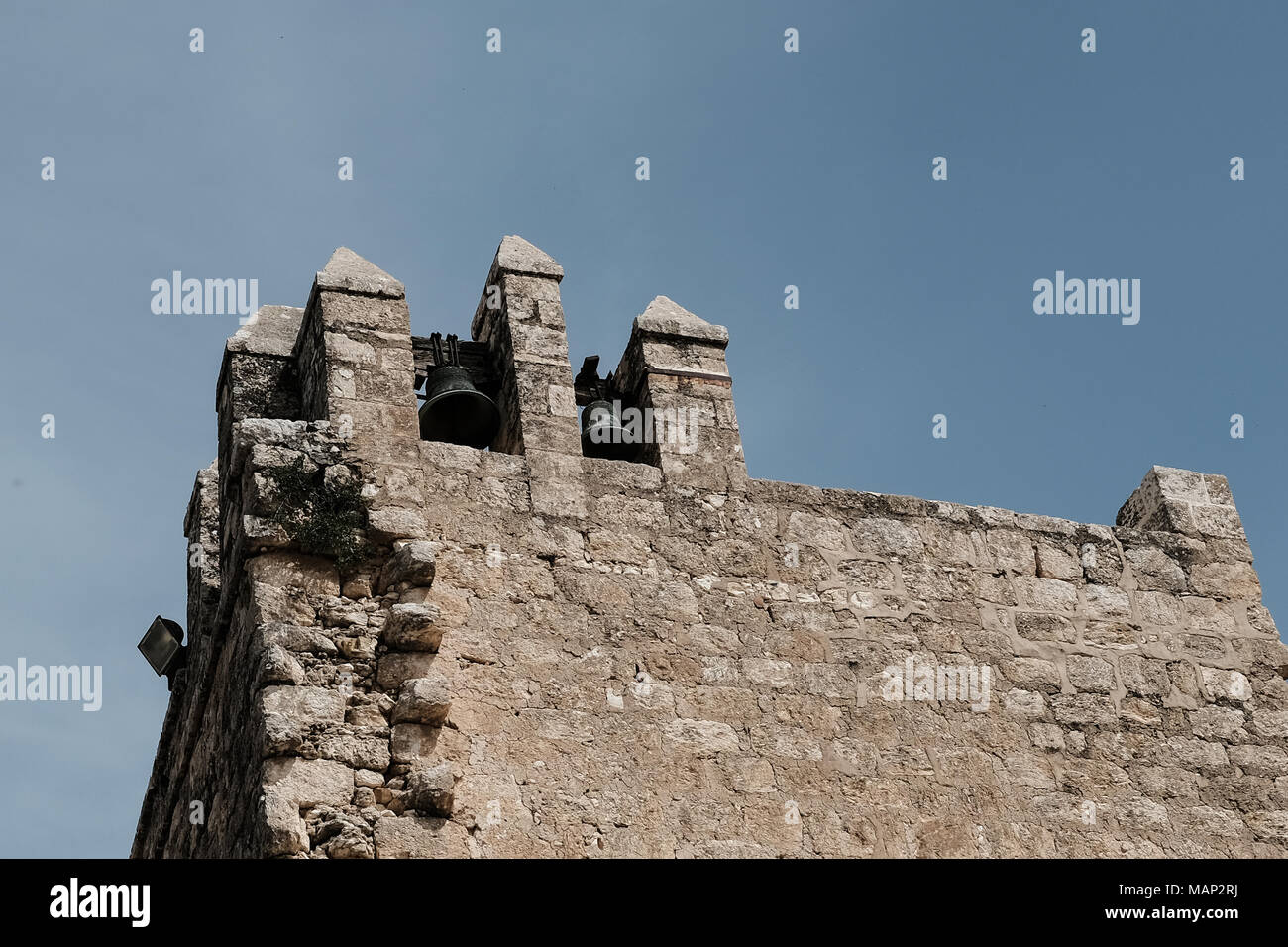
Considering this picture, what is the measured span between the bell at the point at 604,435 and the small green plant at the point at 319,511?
1.22m

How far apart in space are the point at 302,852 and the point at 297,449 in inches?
64.4

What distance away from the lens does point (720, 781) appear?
21.5ft

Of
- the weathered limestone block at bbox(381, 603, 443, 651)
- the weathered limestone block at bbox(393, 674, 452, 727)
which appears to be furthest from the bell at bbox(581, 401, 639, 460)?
the weathered limestone block at bbox(393, 674, 452, 727)

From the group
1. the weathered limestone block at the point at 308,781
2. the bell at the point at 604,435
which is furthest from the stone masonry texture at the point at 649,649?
the bell at the point at 604,435

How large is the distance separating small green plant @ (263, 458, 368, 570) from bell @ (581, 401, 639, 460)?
1217 millimetres

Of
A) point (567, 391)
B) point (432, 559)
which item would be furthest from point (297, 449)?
point (567, 391)

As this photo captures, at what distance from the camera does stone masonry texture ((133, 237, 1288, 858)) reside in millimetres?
6219

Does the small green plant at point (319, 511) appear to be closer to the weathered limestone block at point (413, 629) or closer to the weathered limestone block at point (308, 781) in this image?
the weathered limestone block at point (413, 629)

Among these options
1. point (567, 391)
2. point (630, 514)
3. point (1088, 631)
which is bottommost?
point (1088, 631)

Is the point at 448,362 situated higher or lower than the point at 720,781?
higher

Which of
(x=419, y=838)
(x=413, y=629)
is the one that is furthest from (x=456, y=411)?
(x=419, y=838)

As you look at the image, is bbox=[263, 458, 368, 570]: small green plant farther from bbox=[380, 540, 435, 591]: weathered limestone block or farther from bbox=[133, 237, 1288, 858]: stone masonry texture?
bbox=[380, 540, 435, 591]: weathered limestone block

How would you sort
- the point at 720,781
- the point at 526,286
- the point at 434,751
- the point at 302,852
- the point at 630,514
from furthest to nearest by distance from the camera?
the point at 526,286
the point at 630,514
the point at 720,781
the point at 434,751
the point at 302,852

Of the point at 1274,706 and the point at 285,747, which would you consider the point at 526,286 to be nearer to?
the point at 285,747
